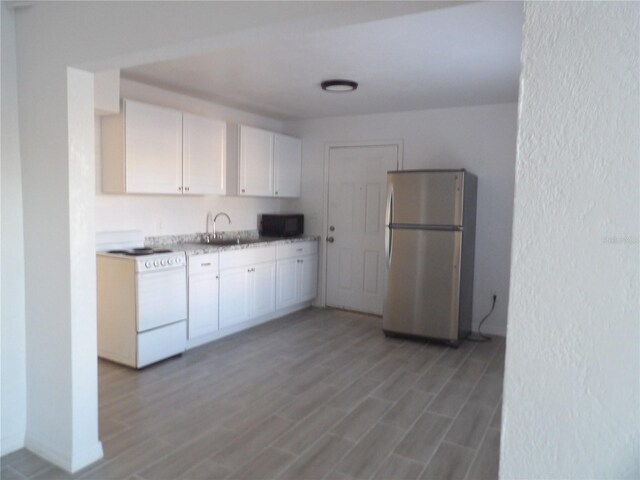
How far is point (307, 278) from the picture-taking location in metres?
5.68

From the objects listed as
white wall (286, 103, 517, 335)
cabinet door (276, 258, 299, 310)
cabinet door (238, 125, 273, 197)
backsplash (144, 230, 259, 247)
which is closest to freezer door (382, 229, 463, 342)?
white wall (286, 103, 517, 335)

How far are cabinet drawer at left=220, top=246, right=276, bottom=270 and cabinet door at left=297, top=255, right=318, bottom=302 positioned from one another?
1.92 feet

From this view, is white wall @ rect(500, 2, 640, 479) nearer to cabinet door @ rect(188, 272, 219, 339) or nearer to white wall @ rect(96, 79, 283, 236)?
cabinet door @ rect(188, 272, 219, 339)

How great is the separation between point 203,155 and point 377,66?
196 centimetres

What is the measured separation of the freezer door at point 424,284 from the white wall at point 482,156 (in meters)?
0.69

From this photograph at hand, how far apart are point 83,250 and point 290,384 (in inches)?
72.5

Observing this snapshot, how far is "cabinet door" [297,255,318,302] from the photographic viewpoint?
18.2 feet

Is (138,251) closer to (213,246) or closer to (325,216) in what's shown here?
(213,246)

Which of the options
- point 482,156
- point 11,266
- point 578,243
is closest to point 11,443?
point 11,266

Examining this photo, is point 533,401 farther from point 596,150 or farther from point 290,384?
point 290,384

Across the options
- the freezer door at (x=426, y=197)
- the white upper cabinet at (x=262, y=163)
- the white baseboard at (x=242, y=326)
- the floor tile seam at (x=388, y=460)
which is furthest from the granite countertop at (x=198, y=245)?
the floor tile seam at (x=388, y=460)

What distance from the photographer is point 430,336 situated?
448cm

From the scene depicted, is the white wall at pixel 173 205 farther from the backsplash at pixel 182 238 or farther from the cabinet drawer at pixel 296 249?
the cabinet drawer at pixel 296 249

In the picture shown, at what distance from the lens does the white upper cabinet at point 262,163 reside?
4.93 meters
